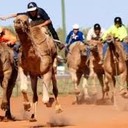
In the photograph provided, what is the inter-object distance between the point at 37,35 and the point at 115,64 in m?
5.78

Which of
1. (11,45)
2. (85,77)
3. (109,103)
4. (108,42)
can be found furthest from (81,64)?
(11,45)

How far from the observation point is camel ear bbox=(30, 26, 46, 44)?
614 inches

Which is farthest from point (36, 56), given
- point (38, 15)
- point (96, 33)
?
point (96, 33)

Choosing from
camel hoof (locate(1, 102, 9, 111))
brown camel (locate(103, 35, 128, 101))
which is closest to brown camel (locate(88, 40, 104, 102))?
brown camel (locate(103, 35, 128, 101))

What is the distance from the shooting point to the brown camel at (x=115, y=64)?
20656 mm

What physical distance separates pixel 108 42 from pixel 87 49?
201 inches

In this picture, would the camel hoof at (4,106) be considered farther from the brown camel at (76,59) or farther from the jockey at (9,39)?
the brown camel at (76,59)

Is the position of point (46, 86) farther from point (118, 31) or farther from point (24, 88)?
point (118, 31)

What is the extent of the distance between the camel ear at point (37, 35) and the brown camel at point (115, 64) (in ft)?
15.9

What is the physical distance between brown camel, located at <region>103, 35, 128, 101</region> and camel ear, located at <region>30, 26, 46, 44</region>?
4.84 metres

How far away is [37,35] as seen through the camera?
15.8 m

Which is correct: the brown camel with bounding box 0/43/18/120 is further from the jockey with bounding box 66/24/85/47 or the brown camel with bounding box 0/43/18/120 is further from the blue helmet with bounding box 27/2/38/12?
the jockey with bounding box 66/24/85/47

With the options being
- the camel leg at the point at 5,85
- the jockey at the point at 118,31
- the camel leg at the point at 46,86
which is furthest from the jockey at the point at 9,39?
the jockey at the point at 118,31

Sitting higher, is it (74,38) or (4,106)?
(74,38)
